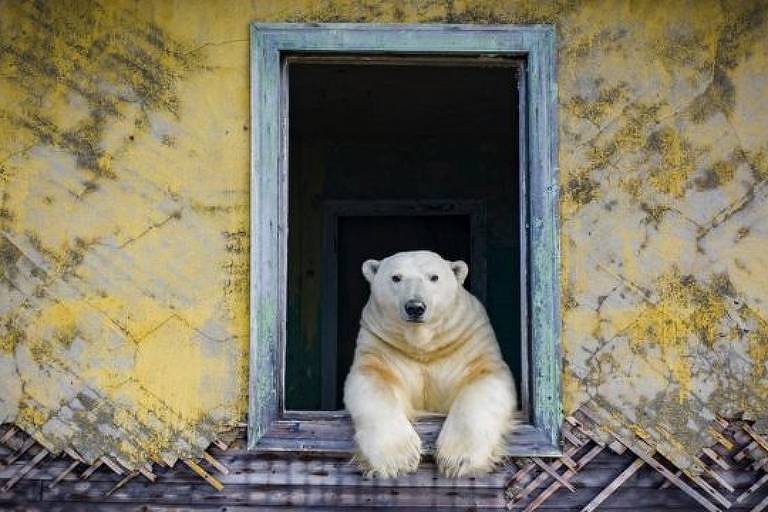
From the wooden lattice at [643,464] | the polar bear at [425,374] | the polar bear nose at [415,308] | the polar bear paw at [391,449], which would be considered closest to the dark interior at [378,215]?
the polar bear at [425,374]

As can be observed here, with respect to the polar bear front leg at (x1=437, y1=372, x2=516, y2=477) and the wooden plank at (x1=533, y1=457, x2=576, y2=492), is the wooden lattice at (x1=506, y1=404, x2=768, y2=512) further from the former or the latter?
the polar bear front leg at (x1=437, y1=372, x2=516, y2=477)

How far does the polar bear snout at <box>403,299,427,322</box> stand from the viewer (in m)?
3.78

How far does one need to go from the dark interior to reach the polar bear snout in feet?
8.95

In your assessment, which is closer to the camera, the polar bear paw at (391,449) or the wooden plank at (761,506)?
the polar bear paw at (391,449)

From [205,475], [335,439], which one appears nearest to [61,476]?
[205,475]

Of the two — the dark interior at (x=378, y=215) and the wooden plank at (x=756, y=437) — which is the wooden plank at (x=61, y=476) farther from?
the dark interior at (x=378, y=215)

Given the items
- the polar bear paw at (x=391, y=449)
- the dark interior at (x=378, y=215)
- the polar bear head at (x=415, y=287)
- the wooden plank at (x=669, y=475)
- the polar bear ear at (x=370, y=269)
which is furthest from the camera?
the dark interior at (x=378, y=215)

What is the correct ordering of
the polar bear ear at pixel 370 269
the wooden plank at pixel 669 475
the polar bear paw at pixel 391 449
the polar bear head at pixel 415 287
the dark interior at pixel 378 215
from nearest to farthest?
the polar bear paw at pixel 391 449 → the wooden plank at pixel 669 475 → the polar bear head at pixel 415 287 → the polar bear ear at pixel 370 269 → the dark interior at pixel 378 215

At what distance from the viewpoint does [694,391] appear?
3.81m

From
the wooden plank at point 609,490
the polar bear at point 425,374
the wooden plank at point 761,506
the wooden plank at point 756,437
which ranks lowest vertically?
the wooden plank at point 761,506

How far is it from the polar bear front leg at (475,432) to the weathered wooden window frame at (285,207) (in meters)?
0.13

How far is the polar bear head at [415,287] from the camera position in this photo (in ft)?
12.7

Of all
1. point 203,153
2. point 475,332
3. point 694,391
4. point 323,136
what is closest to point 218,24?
point 203,153

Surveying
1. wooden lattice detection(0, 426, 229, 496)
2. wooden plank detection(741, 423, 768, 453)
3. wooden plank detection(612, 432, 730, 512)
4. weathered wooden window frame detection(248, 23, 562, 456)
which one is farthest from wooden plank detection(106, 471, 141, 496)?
wooden plank detection(741, 423, 768, 453)
